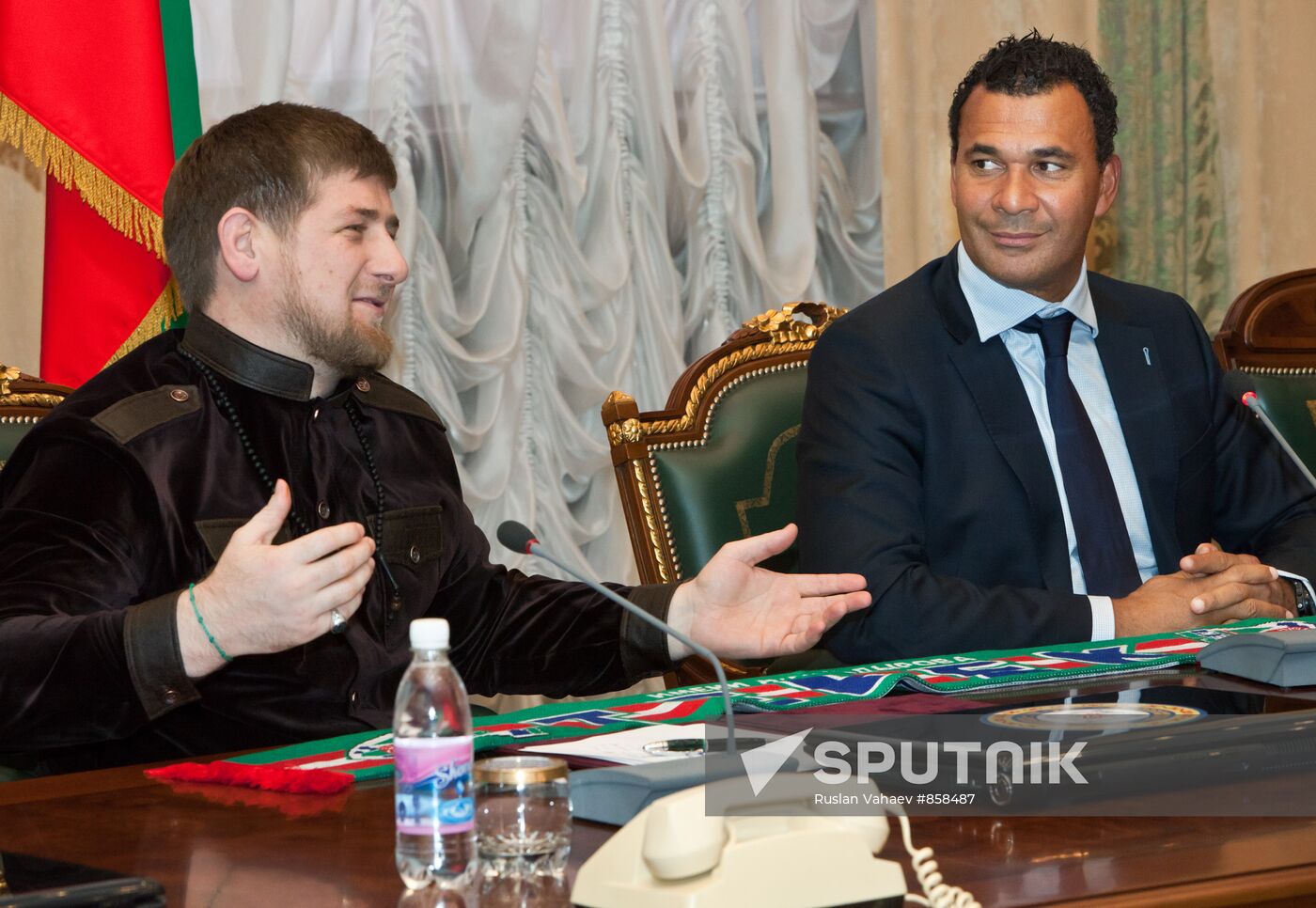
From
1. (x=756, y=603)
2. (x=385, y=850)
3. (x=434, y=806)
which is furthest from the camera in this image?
(x=756, y=603)

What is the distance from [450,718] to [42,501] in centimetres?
105

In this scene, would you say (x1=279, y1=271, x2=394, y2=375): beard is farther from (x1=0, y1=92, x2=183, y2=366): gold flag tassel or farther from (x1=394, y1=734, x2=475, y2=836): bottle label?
(x1=394, y1=734, x2=475, y2=836): bottle label

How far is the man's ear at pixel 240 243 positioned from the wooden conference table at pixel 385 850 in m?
0.97

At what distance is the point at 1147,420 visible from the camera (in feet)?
8.41

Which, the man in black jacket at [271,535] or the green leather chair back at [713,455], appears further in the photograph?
the green leather chair back at [713,455]

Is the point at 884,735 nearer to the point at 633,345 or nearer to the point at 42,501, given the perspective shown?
the point at 42,501

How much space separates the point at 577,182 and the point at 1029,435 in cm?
120

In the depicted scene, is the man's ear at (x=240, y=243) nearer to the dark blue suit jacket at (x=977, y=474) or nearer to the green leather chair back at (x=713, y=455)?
the green leather chair back at (x=713, y=455)

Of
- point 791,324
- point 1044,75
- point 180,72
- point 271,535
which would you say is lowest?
point 271,535

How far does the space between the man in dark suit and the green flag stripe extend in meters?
1.23

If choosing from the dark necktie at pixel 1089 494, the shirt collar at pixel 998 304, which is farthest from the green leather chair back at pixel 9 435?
the dark necktie at pixel 1089 494

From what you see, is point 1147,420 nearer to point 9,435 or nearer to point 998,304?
point 998,304

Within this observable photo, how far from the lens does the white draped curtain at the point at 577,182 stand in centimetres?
307

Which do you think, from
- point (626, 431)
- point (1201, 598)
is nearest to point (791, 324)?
point (626, 431)
